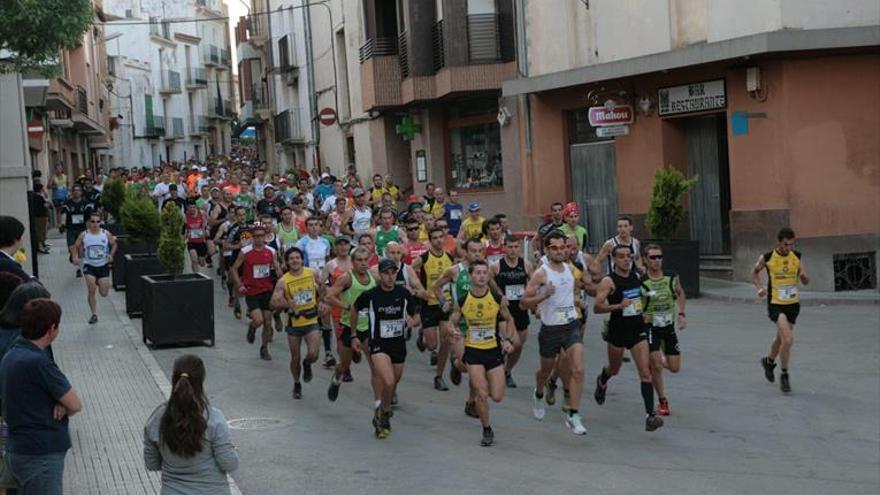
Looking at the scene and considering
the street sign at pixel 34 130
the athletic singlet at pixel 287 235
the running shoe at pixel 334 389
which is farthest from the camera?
the street sign at pixel 34 130

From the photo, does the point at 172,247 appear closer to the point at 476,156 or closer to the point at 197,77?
the point at 476,156

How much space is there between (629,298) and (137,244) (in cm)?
1308

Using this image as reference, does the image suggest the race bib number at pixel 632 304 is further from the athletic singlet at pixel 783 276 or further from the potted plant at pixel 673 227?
the potted plant at pixel 673 227

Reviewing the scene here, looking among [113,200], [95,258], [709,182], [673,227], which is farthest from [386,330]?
[113,200]

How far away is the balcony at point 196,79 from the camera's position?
271ft

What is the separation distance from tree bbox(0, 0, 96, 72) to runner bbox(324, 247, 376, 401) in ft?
17.3

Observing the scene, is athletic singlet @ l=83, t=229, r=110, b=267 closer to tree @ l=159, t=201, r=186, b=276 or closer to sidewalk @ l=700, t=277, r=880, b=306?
Answer: tree @ l=159, t=201, r=186, b=276

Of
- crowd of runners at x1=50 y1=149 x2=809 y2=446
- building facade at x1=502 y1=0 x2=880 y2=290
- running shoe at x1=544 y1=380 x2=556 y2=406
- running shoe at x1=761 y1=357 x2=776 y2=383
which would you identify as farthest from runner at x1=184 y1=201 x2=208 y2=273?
running shoe at x1=761 y1=357 x2=776 y2=383

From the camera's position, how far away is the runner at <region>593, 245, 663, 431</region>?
40.0 feet

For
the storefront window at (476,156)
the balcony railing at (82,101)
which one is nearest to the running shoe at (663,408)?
the storefront window at (476,156)

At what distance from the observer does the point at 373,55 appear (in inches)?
1312

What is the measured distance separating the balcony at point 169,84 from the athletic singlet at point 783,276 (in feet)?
216

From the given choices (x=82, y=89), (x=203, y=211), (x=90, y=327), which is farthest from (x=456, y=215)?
(x=82, y=89)

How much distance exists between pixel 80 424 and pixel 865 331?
10497 mm
